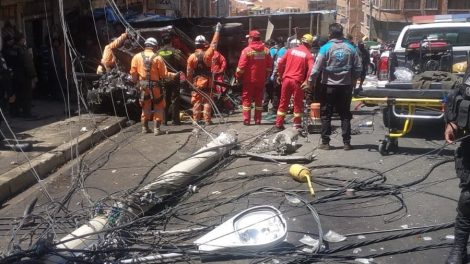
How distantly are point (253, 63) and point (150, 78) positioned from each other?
6.43 ft

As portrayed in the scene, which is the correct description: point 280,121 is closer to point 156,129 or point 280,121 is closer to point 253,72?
point 253,72

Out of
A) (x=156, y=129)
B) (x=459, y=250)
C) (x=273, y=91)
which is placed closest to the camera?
(x=459, y=250)

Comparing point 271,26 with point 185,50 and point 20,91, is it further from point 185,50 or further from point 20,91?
point 20,91

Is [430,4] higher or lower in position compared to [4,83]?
higher

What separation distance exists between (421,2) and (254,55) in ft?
146

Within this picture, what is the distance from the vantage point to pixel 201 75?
34.4ft

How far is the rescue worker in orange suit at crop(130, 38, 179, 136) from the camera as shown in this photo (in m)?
9.60

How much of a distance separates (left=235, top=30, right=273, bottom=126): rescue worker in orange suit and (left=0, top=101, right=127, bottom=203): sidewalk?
95.6 inches

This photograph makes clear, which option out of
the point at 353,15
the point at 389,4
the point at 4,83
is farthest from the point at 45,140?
the point at 353,15

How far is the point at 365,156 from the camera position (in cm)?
782

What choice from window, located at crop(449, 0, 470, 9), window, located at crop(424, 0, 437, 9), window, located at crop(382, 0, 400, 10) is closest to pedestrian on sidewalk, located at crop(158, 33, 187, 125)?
window, located at crop(382, 0, 400, 10)

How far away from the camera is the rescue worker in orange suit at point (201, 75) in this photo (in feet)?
34.2

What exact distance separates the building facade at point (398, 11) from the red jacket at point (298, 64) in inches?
1661

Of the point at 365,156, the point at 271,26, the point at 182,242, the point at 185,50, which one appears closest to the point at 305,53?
the point at 365,156
